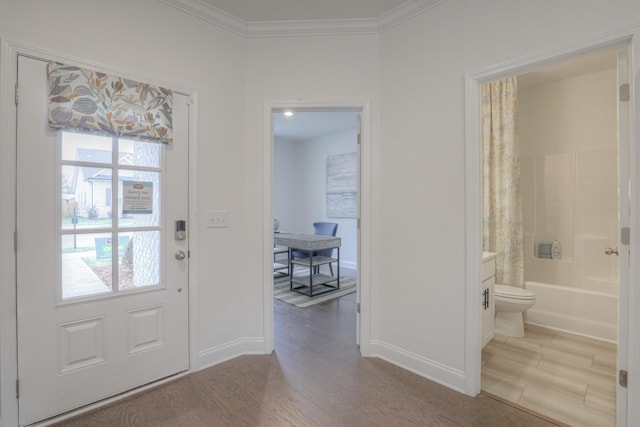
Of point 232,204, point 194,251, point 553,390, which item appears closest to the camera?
point 553,390

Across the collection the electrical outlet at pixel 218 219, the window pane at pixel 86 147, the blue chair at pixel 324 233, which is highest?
the window pane at pixel 86 147

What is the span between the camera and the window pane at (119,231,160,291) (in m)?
1.93

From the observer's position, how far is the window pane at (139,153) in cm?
191

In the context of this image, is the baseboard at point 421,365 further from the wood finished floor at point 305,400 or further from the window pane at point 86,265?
the window pane at point 86,265

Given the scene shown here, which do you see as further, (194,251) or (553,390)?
(194,251)

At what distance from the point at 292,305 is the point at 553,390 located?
8.47 feet

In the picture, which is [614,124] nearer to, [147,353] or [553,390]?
[553,390]

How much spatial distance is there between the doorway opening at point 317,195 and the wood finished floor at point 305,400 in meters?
1.72

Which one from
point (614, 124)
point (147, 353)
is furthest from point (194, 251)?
point (614, 124)

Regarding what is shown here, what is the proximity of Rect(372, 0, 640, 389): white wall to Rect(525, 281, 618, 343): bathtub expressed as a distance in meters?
1.84

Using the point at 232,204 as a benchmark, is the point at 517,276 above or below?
below

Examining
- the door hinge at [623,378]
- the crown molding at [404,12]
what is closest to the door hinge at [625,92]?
the crown molding at [404,12]

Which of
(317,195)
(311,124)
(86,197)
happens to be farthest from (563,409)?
(317,195)

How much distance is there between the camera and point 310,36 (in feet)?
8.03
